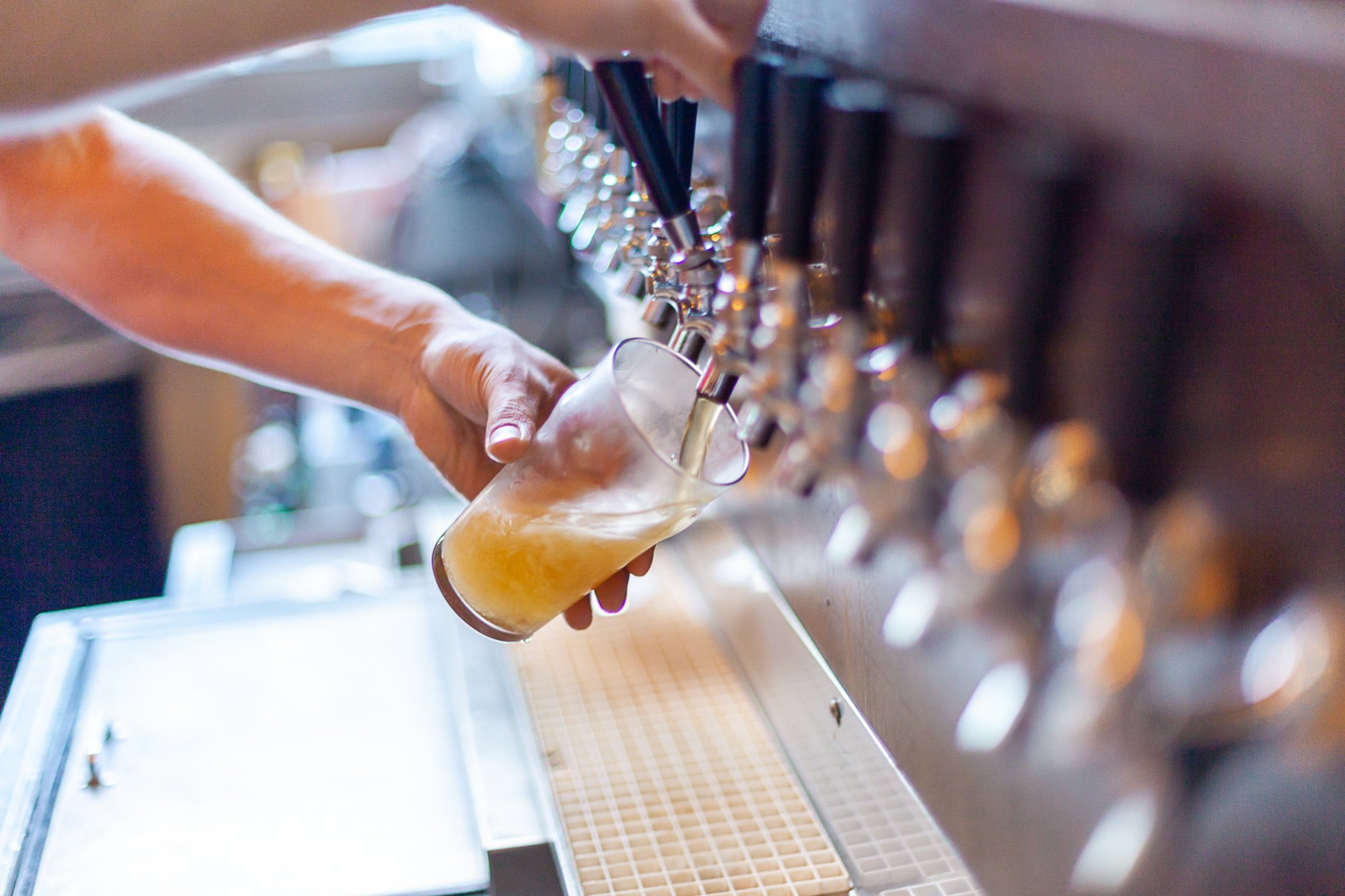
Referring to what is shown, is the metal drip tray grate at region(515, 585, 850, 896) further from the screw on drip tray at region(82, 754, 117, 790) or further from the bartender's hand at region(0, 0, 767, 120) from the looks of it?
the bartender's hand at region(0, 0, 767, 120)

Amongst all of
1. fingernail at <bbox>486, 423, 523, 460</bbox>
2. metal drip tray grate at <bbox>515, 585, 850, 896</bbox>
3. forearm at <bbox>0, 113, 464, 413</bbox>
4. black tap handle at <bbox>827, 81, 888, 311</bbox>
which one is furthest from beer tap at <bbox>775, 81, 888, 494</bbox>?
forearm at <bbox>0, 113, 464, 413</bbox>

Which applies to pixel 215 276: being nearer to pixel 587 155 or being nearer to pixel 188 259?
pixel 188 259

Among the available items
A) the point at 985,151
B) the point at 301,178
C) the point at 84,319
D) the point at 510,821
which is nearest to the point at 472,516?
the point at 510,821

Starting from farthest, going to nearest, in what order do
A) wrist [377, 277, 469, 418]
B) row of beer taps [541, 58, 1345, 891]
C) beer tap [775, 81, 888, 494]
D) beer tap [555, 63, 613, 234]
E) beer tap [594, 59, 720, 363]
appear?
wrist [377, 277, 469, 418]
beer tap [555, 63, 613, 234]
beer tap [594, 59, 720, 363]
beer tap [775, 81, 888, 494]
row of beer taps [541, 58, 1345, 891]

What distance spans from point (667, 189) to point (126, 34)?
37 centimetres

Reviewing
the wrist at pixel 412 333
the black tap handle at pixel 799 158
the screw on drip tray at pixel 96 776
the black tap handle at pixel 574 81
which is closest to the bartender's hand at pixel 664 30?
the black tap handle at pixel 799 158

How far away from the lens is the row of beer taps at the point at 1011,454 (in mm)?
402

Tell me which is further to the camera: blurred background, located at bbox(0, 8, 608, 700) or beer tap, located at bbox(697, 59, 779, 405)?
blurred background, located at bbox(0, 8, 608, 700)

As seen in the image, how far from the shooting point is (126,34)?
768mm

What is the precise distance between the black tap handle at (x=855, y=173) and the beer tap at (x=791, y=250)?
0.4 inches

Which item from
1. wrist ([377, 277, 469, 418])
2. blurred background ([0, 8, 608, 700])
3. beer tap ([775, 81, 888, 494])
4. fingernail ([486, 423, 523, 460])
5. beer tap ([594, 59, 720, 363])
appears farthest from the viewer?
blurred background ([0, 8, 608, 700])

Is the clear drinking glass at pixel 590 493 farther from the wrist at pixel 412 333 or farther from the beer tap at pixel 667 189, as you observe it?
Result: the wrist at pixel 412 333

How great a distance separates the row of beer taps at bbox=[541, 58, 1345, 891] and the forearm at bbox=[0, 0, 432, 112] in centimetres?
29

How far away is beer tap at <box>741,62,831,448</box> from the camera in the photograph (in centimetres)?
55
